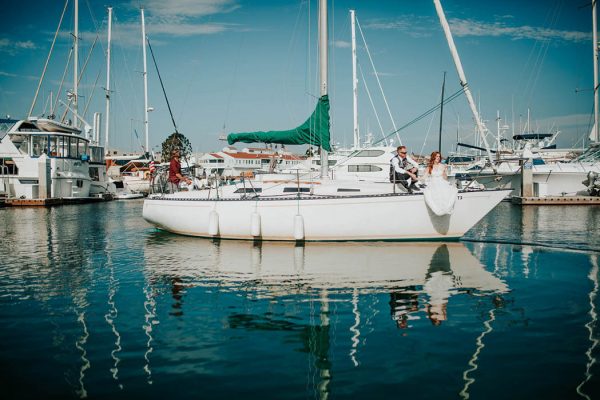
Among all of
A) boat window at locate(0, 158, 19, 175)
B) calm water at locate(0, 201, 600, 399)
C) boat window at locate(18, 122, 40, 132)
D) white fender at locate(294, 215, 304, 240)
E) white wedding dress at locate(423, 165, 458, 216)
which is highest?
boat window at locate(18, 122, 40, 132)

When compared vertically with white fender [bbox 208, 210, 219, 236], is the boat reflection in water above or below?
below

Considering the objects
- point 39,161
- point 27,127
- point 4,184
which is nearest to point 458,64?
A: point 39,161

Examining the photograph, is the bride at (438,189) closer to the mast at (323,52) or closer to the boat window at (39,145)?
the mast at (323,52)

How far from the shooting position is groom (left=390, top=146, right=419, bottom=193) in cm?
1295

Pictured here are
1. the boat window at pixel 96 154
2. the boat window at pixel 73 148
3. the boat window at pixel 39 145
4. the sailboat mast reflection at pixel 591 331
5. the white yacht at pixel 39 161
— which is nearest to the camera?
the sailboat mast reflection at pixel 591 331

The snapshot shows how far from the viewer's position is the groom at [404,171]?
12948 mm

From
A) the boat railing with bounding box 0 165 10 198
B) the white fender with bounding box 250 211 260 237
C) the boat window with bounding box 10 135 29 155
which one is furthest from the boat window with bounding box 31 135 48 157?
the white fender with bounding box 250 211 260 237

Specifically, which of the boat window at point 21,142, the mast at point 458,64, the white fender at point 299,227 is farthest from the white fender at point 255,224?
the boat window at point 21,142

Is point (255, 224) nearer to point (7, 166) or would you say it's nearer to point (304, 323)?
point (304, 323)

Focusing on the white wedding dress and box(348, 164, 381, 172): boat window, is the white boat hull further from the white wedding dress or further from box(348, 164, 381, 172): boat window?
box(348, 164, 381, 172): boat window

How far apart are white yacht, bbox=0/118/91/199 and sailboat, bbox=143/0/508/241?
2396 centimetres

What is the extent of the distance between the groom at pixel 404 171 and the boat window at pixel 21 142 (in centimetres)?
3268

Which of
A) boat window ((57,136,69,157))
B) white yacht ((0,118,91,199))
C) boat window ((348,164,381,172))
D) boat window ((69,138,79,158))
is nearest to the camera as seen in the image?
boat window ((348,164,381,172))

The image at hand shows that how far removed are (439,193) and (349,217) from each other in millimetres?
2468
